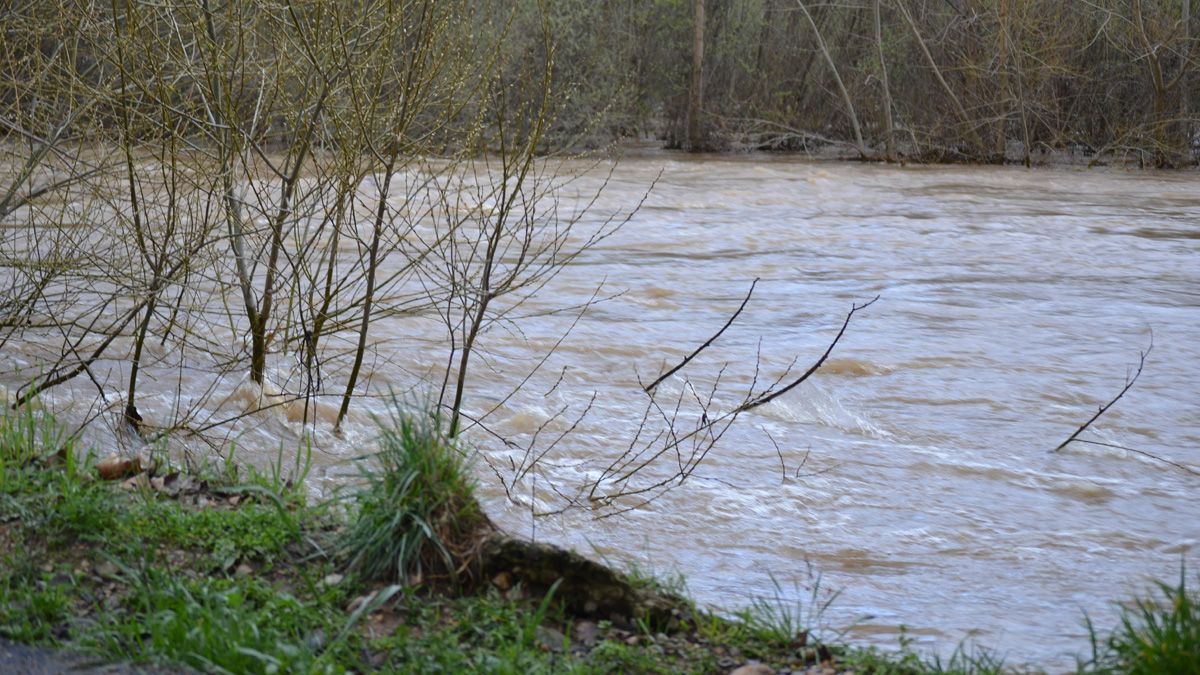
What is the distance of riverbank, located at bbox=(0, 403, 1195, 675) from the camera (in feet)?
11.8

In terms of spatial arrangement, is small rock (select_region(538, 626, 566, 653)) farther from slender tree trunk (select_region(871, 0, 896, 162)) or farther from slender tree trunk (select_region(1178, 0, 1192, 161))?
slender tree trunk (select_region(1178, 0, 1192, 161))

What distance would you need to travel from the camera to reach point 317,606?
12.7 ft

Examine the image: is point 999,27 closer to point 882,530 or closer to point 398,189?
point 398,189

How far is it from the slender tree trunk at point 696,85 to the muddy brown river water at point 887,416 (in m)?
11.4

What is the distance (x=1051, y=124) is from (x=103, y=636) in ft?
79.2

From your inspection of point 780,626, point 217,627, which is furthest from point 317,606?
point 780,626

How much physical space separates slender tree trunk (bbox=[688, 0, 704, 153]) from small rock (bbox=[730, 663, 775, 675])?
25207 mm

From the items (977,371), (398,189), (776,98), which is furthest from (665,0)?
(977,371)

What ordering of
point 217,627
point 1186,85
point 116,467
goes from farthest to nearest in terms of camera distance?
A: 1. point 1186,85
2. point 116,467
3. point 217,627

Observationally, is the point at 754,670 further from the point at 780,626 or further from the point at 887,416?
the point at 887,416

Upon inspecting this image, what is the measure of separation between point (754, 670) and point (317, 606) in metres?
1.24

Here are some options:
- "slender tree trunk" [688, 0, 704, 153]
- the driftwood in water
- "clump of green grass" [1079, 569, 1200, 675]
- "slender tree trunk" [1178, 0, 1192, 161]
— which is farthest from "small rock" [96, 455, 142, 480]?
"slender tree trunk" [688, 0, 704, 153]

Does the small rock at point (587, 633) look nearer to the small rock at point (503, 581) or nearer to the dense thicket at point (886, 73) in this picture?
the small rock at point (503, 581)

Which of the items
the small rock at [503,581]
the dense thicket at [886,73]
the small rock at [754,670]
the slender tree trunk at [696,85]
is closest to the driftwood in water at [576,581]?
the small rock at [503,581]
